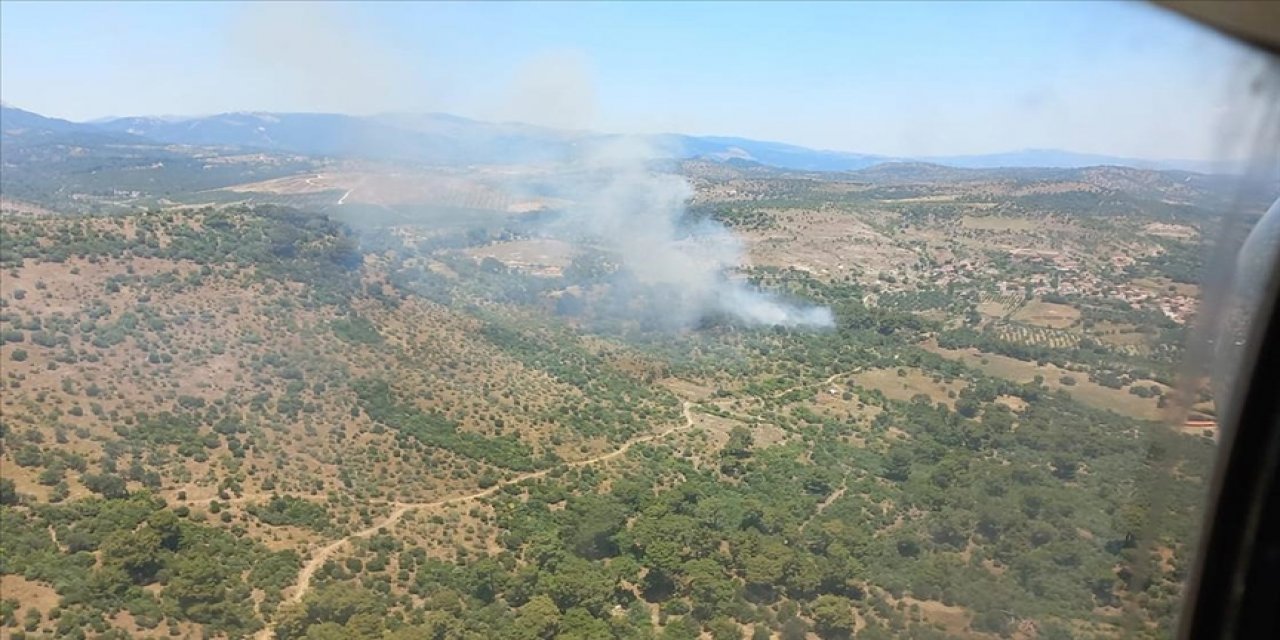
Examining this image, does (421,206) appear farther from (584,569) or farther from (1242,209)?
(1242,209)

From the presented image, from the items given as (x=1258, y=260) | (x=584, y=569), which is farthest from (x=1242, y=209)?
(x=584, y=569)

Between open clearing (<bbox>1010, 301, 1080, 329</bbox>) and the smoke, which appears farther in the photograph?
the smoke

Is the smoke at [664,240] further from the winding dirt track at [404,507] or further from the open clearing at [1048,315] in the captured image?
the winding dirt track at [404,507]

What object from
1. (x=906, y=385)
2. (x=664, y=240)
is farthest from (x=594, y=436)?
(x=664, y=240)

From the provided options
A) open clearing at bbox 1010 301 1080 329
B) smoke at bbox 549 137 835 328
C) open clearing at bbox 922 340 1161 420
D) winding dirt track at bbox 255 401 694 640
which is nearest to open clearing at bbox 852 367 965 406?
open clearing at bbox 922 340 1161 420

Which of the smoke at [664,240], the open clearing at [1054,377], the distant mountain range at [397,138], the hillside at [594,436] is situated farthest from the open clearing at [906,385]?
the distant mountain range at [397,138]

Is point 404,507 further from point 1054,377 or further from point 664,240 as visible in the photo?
point 664,240

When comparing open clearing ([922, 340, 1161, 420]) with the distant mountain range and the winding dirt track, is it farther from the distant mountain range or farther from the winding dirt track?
the distant mountain range
